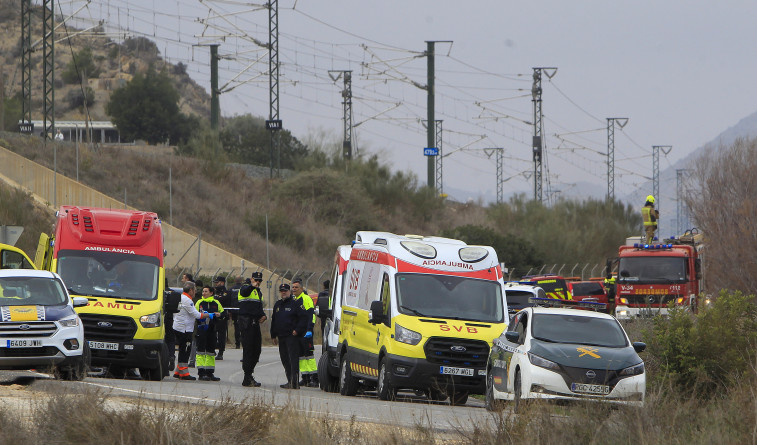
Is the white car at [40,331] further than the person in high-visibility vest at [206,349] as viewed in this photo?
No

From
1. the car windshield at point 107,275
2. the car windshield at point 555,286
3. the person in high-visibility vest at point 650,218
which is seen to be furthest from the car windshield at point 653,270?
the car windshield at point 107,275

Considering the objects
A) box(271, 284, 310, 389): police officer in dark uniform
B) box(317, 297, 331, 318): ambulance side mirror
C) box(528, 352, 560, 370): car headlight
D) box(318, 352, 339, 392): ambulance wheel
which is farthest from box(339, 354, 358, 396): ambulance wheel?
box(528, 352, 560, 370): car headlight

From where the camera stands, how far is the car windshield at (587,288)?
40219 millimetres

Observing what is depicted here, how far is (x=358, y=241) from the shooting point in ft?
71.3

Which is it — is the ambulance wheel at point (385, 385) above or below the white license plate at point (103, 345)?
below

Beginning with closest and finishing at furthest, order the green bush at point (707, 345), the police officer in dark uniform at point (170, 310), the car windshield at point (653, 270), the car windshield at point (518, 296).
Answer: the green bush at point (707, 345) → the police officer in dark uniform at point (170, 310) → the car windshield at point (518, 296) → the car windshield at point (653, 270)

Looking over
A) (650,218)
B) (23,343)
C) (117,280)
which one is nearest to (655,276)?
(650,218)

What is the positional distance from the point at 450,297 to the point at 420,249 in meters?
0.94

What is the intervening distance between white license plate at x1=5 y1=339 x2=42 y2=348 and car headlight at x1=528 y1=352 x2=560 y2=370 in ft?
24.2

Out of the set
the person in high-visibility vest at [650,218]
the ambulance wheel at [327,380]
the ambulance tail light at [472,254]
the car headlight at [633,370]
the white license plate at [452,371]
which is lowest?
the ambulance wheel at [327,380]

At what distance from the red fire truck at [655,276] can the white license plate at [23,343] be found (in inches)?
840

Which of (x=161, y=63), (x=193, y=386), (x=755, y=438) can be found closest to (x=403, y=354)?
(x=193, y=386)

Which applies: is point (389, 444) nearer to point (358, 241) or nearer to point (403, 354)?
point (403, 354)

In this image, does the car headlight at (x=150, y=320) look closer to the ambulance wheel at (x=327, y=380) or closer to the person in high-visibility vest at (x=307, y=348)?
the person in high-visibility vest at (x=307, y=348)
